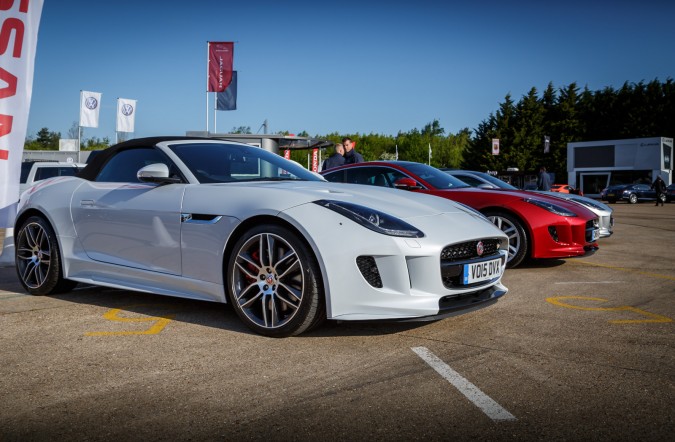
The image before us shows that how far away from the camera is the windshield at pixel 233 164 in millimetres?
4629

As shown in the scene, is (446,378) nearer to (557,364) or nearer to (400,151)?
(557,364)

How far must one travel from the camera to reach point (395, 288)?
3670 millimetres

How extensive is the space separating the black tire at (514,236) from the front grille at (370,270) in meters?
4.00

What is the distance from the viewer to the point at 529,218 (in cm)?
728

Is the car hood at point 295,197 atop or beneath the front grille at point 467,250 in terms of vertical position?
atop

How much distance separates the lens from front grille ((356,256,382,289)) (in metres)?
3.66

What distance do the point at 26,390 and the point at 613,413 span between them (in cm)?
269

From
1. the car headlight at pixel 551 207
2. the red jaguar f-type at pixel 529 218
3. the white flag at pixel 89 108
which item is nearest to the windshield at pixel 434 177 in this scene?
the red jaguar f-type at pixel 529 218

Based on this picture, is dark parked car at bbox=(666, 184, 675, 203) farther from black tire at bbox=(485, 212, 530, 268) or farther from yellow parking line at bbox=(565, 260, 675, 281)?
black tire at bbox=(485, 212, 530, 268)

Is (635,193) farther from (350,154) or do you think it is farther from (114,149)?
(114,149)

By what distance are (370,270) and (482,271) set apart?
87cm

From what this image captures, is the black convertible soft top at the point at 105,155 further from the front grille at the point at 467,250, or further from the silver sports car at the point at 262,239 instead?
the front grille at the point at 467,250

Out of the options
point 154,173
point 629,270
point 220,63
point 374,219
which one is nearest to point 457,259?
point 374,219

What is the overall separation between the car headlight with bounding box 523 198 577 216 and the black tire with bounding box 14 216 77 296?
5.18 meters
